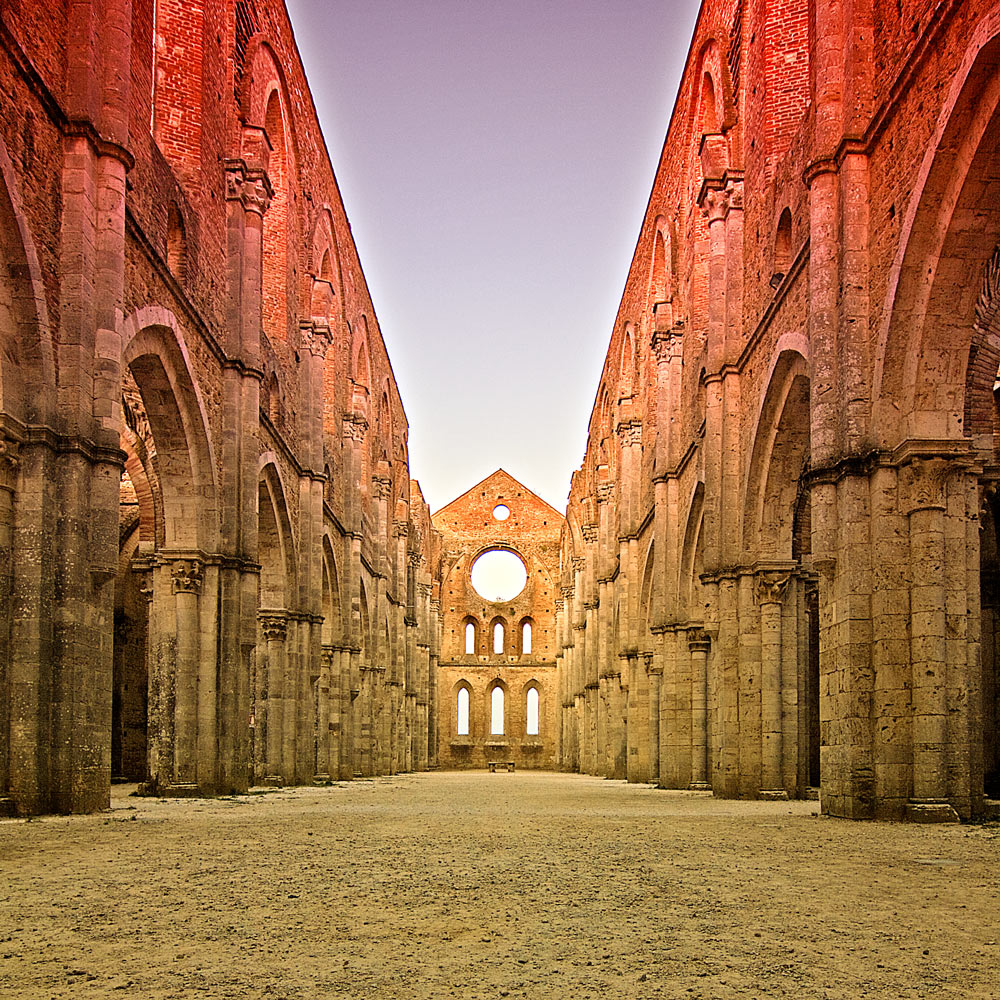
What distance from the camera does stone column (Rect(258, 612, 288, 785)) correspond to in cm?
2117

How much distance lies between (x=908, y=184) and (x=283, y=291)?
1398 centimetres

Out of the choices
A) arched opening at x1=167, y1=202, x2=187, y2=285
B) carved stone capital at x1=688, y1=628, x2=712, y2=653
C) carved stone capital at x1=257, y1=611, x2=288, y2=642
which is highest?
arched opening at x1=167, y1=202, x2=187, y2=285

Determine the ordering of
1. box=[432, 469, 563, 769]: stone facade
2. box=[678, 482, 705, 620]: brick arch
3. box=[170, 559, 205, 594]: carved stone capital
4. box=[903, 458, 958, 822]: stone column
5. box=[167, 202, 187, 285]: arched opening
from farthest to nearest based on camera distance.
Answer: box=[432, 469, 563, 769]: stone facade, box=[678, 482, 705, 620]: brick arch, box=[170, 559, 205, 594]: carved stone capital, box=[167, 202, 187, 285]: arched opening, box=[903, 458, 958, 822]: stone column

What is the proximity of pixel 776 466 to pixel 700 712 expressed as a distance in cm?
593

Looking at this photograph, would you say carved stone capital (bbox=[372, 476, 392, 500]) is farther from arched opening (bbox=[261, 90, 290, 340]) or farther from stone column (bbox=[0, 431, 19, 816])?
stone column (bbox=[0, 431, 19, 816])

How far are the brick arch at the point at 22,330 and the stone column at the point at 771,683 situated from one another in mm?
9613

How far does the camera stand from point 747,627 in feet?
53.0

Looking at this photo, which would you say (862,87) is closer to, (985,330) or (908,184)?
(908,184)

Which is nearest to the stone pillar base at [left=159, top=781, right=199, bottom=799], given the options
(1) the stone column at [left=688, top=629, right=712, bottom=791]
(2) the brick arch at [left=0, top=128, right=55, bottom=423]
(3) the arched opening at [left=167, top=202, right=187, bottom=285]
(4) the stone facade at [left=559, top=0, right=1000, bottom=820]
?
(3) the arched opening at [left=167, top=202, right=187, bottom=285]

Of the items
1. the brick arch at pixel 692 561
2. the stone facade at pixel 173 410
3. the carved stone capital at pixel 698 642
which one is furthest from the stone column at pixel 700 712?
the stone facade at pixel 173 410

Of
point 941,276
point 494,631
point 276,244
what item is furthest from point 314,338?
point 494,631

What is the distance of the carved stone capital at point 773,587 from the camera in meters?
15.9

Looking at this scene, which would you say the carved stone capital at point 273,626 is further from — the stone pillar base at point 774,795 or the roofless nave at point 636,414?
the stone pillar base at point 774,795

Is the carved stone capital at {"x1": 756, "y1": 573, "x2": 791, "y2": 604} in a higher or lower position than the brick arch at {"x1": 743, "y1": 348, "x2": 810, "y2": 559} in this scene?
lower
